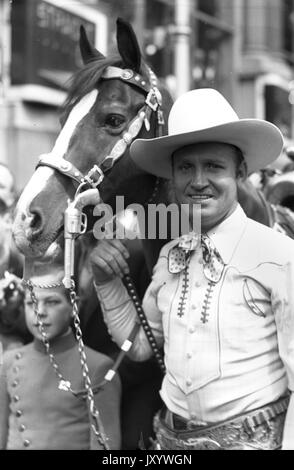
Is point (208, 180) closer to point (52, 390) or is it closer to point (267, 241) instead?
point (267, 241)

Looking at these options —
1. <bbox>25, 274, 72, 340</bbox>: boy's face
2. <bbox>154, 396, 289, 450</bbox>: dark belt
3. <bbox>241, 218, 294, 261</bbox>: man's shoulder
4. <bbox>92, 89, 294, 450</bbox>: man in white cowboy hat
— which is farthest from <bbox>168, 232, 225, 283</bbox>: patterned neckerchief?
<bbox>25, 274, 72, 340</bbox>: boy's face

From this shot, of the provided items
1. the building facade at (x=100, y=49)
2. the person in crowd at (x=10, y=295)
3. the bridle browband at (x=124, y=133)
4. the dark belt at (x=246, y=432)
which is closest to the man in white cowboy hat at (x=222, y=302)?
the dark belt at (x=246, y=432)

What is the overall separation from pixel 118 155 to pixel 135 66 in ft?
1.19

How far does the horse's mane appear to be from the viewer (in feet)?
8.47

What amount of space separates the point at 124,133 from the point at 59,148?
24 cm

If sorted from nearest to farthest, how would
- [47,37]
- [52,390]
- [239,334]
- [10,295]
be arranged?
[239,334] < [52,390] < [10,295] < [47,37]

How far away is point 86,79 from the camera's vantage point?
2.59 metres

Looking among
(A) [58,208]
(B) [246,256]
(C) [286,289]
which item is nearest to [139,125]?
(A) [58,208]

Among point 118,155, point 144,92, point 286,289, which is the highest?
point 144,92

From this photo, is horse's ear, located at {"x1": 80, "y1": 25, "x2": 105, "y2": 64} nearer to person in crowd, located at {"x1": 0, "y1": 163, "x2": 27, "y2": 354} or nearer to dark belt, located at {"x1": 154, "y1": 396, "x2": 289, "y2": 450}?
person in crowd, located at {"x1": 0, "y1": 163, "x2": 27, "y2": 354}

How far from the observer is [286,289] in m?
2.12

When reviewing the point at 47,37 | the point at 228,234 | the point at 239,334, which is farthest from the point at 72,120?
the point at 47,37

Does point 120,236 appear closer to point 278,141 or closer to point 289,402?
point 278,141

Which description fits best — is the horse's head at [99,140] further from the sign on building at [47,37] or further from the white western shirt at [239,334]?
the sign on building at [47,37]
